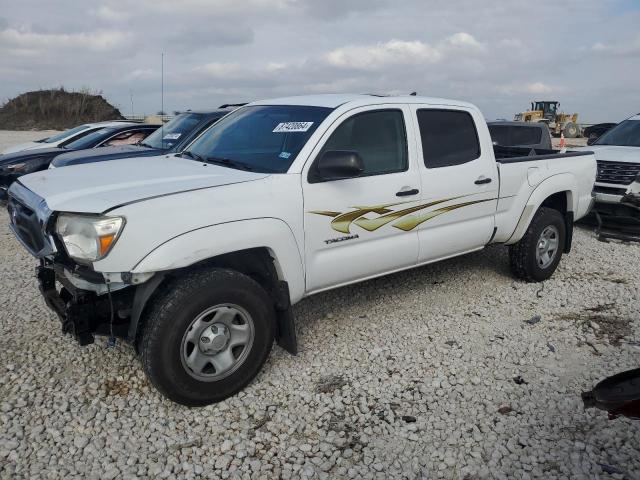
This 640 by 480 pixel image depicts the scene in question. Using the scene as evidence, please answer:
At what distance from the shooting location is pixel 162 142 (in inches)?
328

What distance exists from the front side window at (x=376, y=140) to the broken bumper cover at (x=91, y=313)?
1.74 meters

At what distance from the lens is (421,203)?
437 centimetres

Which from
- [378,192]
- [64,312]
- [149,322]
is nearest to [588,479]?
[378,192]

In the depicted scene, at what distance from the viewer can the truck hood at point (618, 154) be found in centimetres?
823

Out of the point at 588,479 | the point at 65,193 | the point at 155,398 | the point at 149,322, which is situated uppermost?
the point at 65,193

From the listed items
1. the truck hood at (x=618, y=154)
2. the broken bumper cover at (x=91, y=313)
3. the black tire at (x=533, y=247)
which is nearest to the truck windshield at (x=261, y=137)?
the broken bumper cover at (x=91, y=313)

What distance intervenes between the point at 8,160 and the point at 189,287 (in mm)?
7006

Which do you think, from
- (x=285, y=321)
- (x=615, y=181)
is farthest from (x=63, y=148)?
(x=615, y=181)

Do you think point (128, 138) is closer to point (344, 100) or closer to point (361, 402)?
point (344, 100)

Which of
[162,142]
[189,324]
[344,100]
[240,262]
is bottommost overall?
[189,324]

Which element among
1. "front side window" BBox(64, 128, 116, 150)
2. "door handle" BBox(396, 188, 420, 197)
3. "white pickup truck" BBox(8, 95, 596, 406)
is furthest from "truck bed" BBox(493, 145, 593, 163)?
"front side window" BBox(64, 128, 116, 150)

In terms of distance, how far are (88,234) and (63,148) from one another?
7480 millimetres

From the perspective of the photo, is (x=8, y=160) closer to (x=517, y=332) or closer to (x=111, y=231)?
(x=111, y=231)

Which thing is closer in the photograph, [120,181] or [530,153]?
[120,181]
